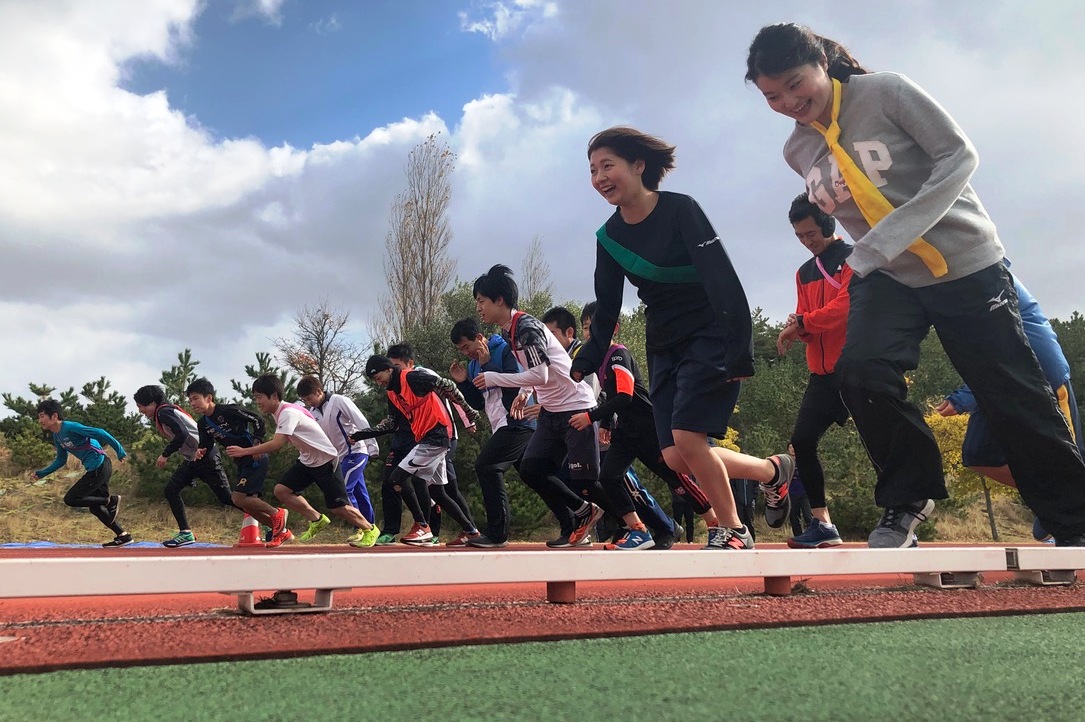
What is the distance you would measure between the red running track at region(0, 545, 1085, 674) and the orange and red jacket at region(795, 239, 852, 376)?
1.85m

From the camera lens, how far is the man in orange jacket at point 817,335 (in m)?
5.15

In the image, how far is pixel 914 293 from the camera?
368 cm

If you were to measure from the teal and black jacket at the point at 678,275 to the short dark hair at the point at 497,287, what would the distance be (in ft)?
7.93

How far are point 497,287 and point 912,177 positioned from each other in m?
3.76

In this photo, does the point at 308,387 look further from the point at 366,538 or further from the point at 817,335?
the point at 817,335

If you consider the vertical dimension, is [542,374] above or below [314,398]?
below

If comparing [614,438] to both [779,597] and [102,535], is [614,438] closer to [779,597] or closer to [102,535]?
[779,597]

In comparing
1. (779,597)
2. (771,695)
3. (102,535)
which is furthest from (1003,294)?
(102,535)

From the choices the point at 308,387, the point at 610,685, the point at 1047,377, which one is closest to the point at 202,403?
the point at 308,387

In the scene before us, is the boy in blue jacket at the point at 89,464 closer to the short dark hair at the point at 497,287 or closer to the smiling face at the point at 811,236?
the short dark hair at the point at 497,287

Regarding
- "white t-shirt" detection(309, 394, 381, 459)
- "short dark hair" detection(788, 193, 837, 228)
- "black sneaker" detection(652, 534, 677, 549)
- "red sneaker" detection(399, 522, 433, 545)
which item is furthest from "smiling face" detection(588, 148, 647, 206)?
"white t-shirt" detection(309, 394, 381, 459)

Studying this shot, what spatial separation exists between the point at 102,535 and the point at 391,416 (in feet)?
29.6

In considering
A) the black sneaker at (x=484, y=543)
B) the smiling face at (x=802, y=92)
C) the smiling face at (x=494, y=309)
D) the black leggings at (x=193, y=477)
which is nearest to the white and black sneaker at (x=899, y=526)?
the smiling face at (x=802, y=92)

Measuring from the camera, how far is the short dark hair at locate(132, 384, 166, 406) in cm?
1045
